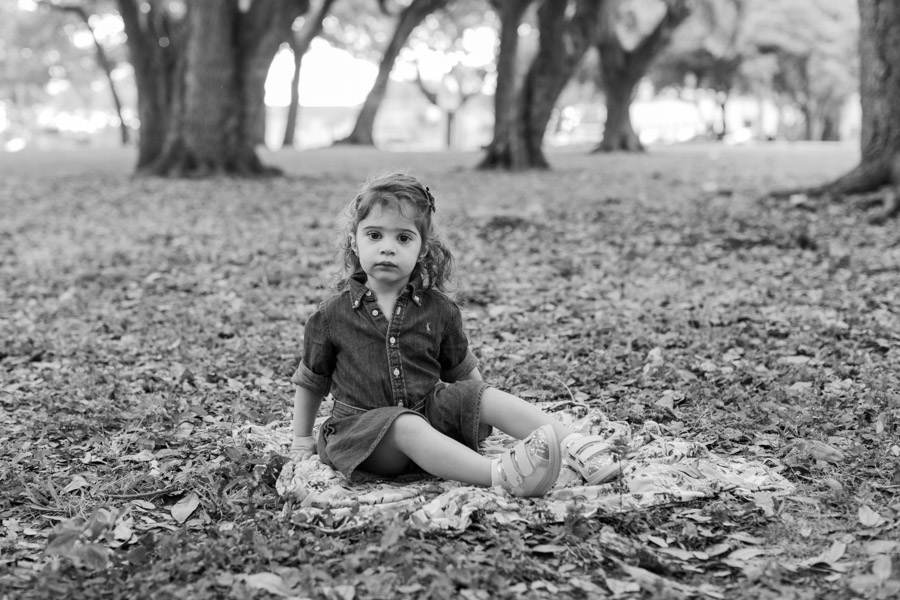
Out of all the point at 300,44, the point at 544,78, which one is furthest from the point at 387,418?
the point at 300,44

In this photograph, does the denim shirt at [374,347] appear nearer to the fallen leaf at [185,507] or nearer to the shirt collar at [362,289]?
the shirt collar at [362,289]

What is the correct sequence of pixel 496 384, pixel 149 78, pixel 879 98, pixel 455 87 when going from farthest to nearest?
1. pixel 455 87
2. pixel 149 78
3. pixel 879 98
4. pixel 496 384

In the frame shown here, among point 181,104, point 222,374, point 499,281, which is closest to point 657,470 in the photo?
point 222,374

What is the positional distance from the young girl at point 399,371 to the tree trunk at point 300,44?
24351mm

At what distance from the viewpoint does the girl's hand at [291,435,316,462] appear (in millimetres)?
3771

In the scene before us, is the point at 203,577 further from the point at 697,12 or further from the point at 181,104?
the point at 697,12

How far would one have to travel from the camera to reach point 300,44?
97.9 ft

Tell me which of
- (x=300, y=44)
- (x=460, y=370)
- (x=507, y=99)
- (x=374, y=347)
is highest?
(x=300, y=44)

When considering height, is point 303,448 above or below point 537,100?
below

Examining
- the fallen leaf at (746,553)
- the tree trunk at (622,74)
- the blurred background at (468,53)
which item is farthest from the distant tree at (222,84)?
the tree trunk at (622,74)

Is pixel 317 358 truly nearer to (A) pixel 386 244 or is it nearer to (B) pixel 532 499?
(A) pixel 386 244

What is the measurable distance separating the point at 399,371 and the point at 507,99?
16448 mm

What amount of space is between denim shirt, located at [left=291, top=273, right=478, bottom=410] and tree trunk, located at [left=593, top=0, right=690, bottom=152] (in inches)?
986

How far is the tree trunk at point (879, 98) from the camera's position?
9320mm
